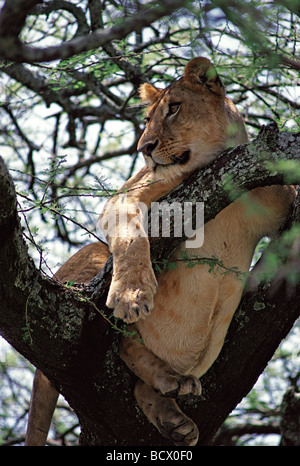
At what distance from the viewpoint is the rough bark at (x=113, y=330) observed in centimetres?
309

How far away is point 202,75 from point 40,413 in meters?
2.50

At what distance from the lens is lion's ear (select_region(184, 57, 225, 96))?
3.99 meters

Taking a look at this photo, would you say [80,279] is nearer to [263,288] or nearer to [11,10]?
[263,288]

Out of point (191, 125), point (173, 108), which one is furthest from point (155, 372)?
point (173, 108)

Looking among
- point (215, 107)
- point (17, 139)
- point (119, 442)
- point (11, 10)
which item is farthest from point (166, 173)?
point (17, 139)

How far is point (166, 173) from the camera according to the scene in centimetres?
375

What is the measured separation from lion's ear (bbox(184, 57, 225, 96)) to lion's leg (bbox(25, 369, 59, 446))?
7.32 feet

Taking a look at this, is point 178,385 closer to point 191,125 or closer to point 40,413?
point 40,413

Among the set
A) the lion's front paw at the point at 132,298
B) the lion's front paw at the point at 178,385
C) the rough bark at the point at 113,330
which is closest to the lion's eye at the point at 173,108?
the rough bark at the point at 113,330

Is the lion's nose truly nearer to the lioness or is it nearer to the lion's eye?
the lioness

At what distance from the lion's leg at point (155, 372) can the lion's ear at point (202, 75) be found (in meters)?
1.73

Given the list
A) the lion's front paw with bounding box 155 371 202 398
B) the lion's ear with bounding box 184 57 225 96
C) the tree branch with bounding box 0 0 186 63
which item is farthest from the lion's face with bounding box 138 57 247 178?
the tree branch with bounding box 0 0 186 63

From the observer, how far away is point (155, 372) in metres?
3.61
